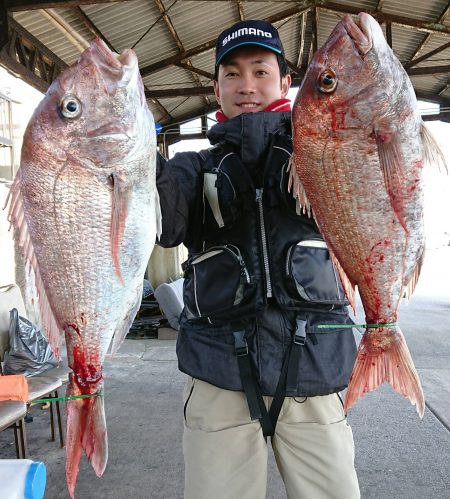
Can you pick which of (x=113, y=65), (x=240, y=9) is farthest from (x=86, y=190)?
(x=240, y=9)

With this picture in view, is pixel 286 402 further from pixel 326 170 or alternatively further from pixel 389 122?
pixel 389 122

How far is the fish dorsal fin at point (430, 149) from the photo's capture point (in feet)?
4.55

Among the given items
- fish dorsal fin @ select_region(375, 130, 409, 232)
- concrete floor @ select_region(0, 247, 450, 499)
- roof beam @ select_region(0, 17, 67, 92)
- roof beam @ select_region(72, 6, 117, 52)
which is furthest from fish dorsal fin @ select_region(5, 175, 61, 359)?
roof beam @ select_region(72, 6, 117, 52)

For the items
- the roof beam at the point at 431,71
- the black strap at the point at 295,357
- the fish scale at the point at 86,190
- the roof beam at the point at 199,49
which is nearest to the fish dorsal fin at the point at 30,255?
the fish scale at the point at 86,190

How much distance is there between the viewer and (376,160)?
1.35m

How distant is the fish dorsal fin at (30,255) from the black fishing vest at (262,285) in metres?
0.57

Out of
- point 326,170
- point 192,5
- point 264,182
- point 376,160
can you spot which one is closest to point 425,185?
point 376,160

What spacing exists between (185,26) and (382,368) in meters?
8.34

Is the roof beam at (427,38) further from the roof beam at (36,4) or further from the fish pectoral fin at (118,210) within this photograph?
the fish pectoral fin at (118,210)

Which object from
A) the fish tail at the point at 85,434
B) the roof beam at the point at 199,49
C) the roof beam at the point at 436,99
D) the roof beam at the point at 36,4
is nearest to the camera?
the fish tail at the point at 85,434

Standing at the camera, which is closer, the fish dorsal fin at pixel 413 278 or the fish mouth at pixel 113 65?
the fish mouth at pixel 113 65

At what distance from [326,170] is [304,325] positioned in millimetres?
638

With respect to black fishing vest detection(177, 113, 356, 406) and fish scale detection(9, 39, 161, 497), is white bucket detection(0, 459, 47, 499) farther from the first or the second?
black fishing vest detection(177, 113, 356, 406)

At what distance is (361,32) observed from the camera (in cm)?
136
